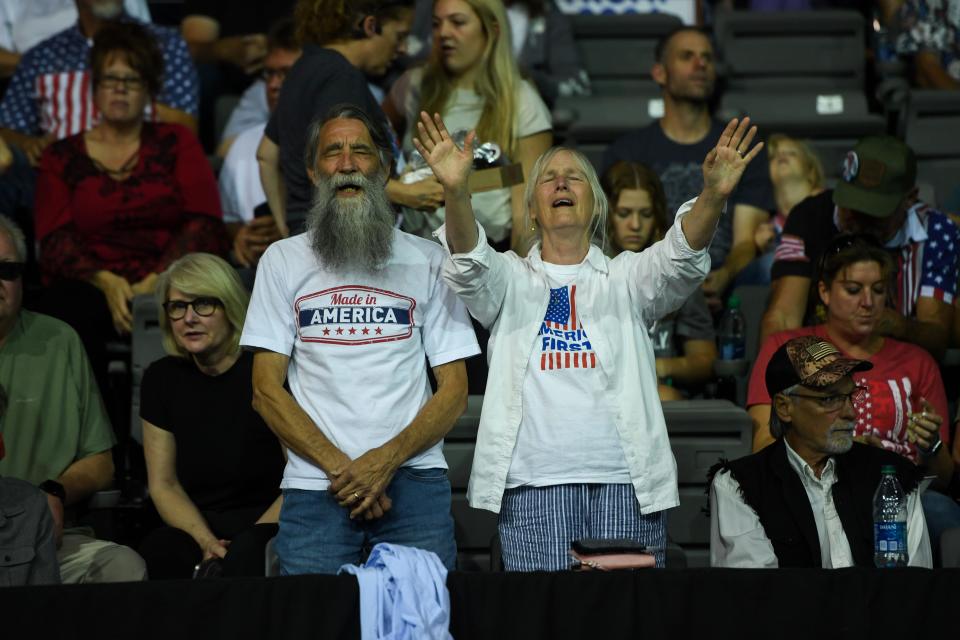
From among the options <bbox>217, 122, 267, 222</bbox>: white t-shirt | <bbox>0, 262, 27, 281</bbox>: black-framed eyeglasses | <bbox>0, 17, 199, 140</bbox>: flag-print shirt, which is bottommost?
<bbox>0, 262, 27, 281</bbox>: black-framed eyeglasses

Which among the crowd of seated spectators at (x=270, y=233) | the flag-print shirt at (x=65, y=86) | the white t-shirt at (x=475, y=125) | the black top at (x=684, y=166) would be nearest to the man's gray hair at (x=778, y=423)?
the crowd of seated spectators at (x=270, y=233)

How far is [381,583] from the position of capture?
9.24ft

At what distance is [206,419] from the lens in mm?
3896

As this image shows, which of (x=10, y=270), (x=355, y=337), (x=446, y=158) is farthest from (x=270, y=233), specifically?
(x=446, y=158)

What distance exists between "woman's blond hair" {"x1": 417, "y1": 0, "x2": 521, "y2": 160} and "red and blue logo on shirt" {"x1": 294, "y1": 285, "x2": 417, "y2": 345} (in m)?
1.43

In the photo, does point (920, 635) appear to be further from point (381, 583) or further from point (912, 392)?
point (912, 392)

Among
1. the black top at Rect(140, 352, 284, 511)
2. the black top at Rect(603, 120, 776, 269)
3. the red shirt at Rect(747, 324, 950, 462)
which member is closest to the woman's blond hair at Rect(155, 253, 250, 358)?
the black top at Rect(140, 352, 284, 511)

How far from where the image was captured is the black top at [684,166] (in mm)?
5332

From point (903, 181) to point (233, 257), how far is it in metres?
2.36

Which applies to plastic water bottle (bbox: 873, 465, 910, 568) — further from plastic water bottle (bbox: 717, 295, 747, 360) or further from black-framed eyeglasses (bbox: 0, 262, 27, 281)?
black-framed eyeglasses (bbox: 0, 262, 27, 281)

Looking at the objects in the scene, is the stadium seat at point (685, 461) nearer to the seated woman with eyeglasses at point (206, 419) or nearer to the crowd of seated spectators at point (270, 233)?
the crowd of seated spectators at point (270, 233)

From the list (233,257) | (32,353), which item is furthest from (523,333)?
(233,257)

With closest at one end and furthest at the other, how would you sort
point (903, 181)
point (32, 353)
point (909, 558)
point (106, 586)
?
point (106, 586)
point (909, 558)
point (32, 353)
point (903, 181)

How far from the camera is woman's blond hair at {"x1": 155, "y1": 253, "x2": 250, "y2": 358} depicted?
3.91 metres
